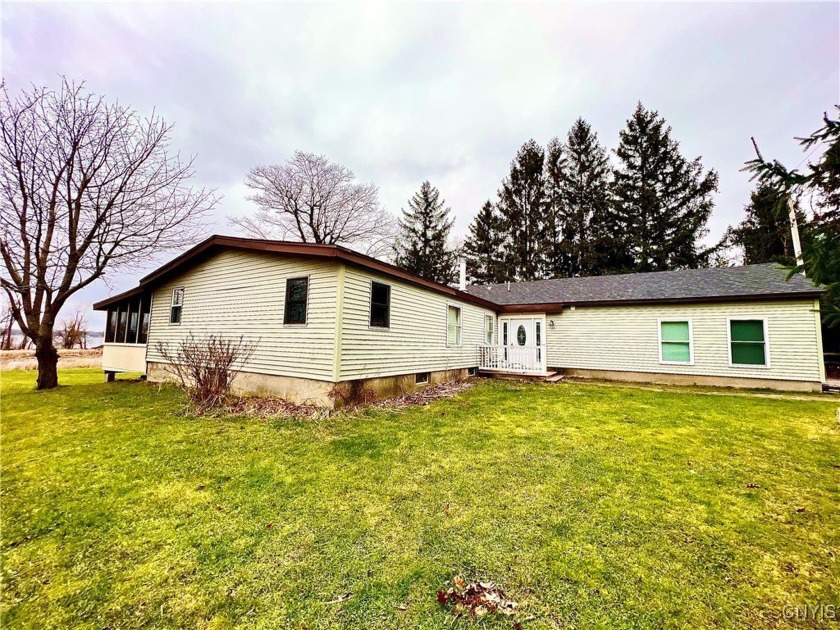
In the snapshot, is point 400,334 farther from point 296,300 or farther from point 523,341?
point 523,341

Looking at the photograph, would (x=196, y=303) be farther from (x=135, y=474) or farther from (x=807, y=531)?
(x=807, y=531)

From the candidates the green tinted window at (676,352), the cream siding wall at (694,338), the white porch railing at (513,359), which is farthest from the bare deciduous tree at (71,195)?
the green tinted window at (676,352)

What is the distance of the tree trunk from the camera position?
9.64 meters

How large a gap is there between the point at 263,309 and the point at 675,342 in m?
12.7

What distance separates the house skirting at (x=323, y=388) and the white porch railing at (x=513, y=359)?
3938mm

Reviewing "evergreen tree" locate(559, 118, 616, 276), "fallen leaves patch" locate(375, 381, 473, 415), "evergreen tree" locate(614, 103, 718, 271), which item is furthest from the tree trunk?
"evergreen tree" locate(614, 103, 718, 271)

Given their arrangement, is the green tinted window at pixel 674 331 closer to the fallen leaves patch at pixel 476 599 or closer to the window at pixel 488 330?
the window at pixel 488 330

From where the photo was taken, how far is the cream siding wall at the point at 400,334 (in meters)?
6.80

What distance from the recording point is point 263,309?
786cm

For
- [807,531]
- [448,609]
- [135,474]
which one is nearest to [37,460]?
[135,474]

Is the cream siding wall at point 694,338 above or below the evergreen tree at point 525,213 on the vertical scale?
below

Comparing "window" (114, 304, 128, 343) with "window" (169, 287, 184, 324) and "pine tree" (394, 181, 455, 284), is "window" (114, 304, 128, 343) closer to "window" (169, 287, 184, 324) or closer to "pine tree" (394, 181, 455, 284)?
"window" (169, 287, 184, 324)

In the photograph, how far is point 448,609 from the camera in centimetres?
195

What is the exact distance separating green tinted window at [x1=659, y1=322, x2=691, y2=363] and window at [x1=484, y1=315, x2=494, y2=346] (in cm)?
566
